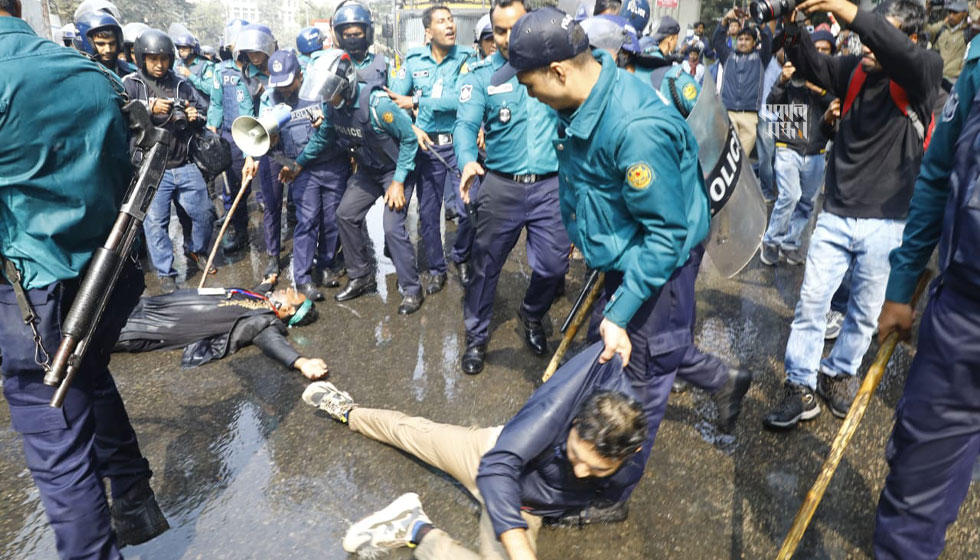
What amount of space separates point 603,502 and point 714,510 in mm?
493

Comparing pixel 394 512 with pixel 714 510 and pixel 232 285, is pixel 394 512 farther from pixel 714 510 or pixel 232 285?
pixel 232 285

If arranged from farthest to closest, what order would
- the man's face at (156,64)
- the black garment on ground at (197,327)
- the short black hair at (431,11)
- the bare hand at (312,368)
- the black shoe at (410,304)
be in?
the short black hair at (431,11)
the man's face at (156,64)
the black shoe at (410,304)
the black garment on ground at (197,327)
the bare hand at (312,368)

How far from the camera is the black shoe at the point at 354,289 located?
4.78 metres

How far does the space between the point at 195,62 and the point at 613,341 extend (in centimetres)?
857

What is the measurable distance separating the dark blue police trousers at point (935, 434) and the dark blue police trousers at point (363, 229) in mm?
3376

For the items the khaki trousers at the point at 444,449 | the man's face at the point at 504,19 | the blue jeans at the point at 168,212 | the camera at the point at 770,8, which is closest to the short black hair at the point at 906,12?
the camera at the point at 770,8

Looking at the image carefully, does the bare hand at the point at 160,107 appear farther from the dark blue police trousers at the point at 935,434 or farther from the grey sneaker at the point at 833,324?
the grey sneaker at the point at 833,324

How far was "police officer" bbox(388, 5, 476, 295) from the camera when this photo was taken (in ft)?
16.4

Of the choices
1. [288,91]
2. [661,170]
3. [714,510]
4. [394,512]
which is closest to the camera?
[661,170]

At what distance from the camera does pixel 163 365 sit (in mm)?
3771

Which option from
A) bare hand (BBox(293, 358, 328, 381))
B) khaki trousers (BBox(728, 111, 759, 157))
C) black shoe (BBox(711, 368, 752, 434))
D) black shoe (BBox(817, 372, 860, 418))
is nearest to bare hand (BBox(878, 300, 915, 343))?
black shoe (BBox(711, 368, 752, 434))

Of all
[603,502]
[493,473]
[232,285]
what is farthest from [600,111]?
[232,285]

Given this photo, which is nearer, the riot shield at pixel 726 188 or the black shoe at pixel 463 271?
the riot shield at pixel 726 188

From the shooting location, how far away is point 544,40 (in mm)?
2002
